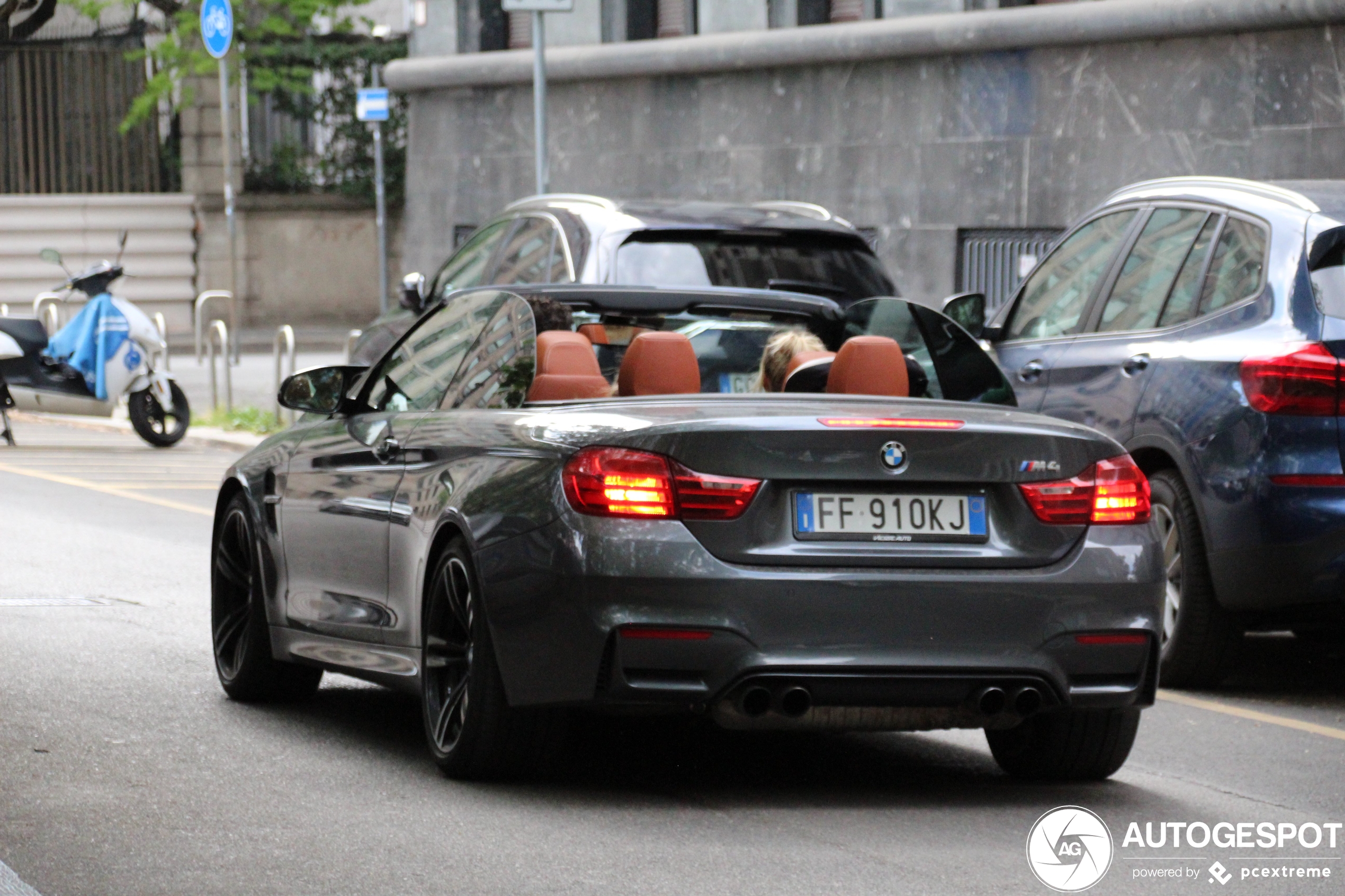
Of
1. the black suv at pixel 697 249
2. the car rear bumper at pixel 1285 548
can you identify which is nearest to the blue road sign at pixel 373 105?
the black suv at pixel 697 249

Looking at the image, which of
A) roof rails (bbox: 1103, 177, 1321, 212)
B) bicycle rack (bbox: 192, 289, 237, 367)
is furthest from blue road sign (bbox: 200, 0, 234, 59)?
roof rails (bbox: 1103, 177, 1321, 212)

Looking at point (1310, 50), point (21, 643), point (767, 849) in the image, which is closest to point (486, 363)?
point (767, 849)

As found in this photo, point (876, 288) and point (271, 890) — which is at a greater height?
point (876, 288)

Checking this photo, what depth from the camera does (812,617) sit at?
5.94 meters

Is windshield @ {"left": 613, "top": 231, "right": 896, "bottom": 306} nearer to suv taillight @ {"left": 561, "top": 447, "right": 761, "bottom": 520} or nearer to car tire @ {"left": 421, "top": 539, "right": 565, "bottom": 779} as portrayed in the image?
car tire @ {"left": 421, "top": 539, "right": 565, "bottom": 779}

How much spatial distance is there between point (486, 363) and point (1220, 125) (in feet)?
40.4

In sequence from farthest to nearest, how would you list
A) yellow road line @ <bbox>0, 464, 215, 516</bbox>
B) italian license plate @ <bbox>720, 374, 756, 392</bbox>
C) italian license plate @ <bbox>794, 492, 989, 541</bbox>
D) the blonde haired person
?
yellow road line @ <bbox>0, 464, 215, 516</bbox>, italian license plate @ <bbox>720, 374, 756, 392</bbox>, the blonde haired person, italian license plate @ <bbox>794, 492, 989, 541</bbox>

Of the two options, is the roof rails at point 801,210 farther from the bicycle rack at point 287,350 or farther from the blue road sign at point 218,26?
the blue road sign at point 218,26

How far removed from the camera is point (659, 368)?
22.4ft

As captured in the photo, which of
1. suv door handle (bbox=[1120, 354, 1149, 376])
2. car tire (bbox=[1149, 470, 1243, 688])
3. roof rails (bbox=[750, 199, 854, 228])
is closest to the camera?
car tire (bbox=[1149, 470, 1243, 688])

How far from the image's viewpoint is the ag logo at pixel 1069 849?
18.1 feet

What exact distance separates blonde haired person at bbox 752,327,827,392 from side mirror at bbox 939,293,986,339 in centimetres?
213

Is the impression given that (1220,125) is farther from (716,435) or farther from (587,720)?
(716,435)

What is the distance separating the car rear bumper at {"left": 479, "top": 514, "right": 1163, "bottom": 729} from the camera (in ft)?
19.4
